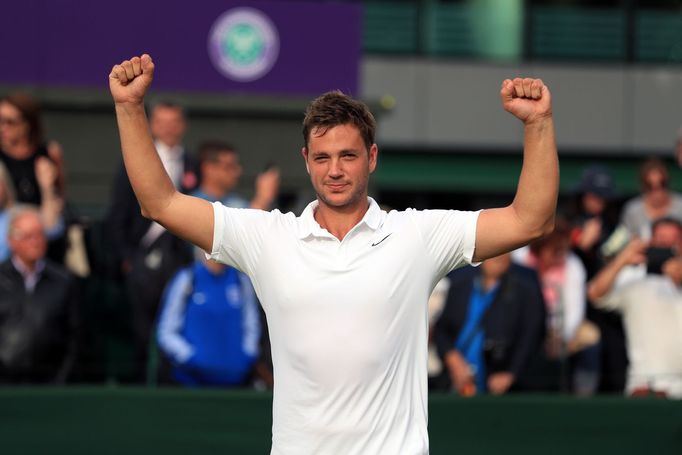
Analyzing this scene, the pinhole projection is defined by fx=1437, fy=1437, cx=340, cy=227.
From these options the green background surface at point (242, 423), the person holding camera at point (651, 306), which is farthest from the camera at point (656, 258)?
the green background surface at point (242, 423)

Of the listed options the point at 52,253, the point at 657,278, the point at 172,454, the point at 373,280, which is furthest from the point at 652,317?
the point at 373,280

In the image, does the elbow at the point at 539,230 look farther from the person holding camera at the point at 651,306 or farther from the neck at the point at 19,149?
the neck at the point at 19,149

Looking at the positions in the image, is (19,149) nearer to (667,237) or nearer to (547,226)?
(667,237)

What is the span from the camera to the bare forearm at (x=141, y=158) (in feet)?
15.5

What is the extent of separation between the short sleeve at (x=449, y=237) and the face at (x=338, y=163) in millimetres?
282

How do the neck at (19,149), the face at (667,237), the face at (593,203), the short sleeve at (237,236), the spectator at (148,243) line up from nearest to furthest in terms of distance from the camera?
the short sleeve at (237,236) < the face at (667,237) < the spectator at (148,243) < the neck at (19,149) < the face at (593,203)

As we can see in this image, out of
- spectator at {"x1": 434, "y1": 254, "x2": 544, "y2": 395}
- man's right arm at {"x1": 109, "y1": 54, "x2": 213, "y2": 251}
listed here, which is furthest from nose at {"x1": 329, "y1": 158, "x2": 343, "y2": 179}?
spectator at {"x1": 434, "y1": 254, "x2": 544, "y2": 395}

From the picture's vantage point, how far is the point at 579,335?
9.55 meters

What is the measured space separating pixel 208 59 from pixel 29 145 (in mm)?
2847

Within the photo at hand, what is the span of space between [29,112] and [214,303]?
196 cm

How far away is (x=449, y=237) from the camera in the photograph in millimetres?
4809

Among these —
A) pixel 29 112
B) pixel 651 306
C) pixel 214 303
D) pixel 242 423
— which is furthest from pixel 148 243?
pixel 651 306

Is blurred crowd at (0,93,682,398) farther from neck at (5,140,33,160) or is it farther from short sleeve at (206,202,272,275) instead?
short sleeve at (206,202,272,275)

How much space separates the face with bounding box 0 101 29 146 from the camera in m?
9.47
